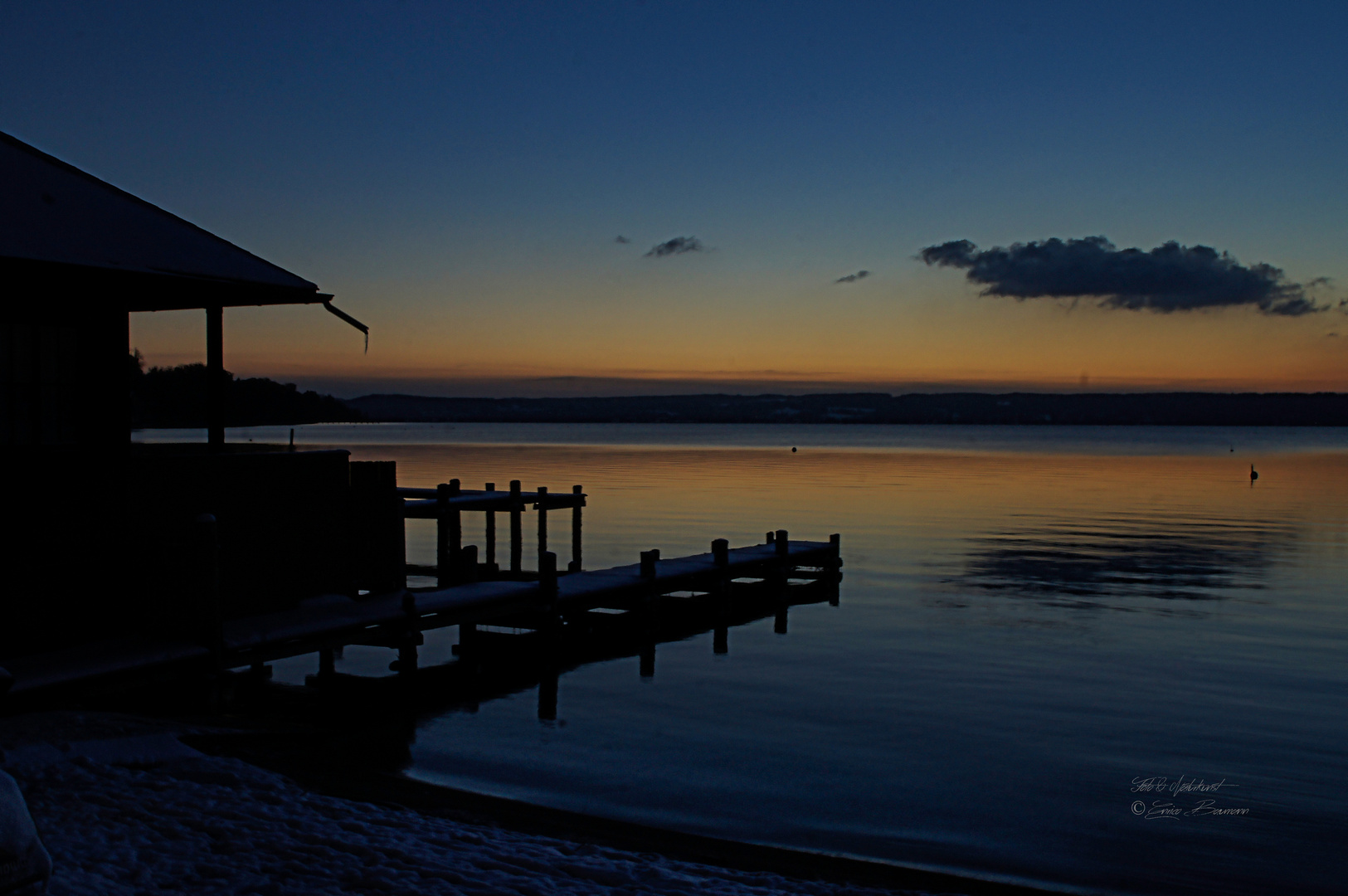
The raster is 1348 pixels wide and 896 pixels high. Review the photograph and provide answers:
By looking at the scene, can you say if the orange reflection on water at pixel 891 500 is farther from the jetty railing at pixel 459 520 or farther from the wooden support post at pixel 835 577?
the wooden support post at pixel 835 577

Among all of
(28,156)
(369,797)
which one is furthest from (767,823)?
(28,156)

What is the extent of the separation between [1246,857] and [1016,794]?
2492 mm

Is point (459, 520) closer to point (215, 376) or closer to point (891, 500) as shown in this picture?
point (215, 376)

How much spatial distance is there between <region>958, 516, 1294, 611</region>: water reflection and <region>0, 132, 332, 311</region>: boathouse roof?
1967 centimetres

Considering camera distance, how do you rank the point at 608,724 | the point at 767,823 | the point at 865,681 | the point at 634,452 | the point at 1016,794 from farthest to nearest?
the point at 634,452
the point at 865,681
the point at 608,724
the point at 1016,794
the point at 767,823

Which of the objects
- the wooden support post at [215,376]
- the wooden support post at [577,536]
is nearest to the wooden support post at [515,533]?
the wooden support post at [577,536]

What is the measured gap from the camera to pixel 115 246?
12.1 m

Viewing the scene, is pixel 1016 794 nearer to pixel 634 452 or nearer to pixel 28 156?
pixel 28 156

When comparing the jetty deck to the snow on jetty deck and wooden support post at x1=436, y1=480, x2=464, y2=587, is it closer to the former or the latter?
the snow on jetty deck

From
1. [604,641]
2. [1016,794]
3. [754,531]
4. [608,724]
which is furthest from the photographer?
[754,531]

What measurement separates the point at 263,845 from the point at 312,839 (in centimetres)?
40

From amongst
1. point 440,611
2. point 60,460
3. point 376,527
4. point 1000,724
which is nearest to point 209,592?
point 60,460

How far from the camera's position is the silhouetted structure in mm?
11648

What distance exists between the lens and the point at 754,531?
4028 cm
